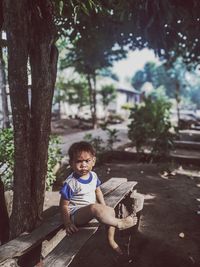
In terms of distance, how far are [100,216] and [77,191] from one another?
41cm

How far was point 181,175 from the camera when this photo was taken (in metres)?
9.09

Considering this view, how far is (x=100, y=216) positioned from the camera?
3428 mm

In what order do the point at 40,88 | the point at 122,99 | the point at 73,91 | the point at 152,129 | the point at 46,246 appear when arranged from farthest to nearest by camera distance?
the point at 122,99 → the point at 73,91 → the point at 152,129 → the point at 46,246 → the point at 40,88

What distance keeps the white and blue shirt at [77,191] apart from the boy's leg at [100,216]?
138 millimetres

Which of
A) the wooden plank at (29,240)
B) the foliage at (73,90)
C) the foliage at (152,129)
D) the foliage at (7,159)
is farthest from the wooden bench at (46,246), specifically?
the foliage at (73,90)

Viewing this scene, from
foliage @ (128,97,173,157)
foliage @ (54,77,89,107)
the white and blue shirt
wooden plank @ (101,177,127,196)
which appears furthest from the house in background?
the white and blue shirt

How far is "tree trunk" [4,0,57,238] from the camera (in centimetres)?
322

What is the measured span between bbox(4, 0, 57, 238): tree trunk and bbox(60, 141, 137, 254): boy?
31cm

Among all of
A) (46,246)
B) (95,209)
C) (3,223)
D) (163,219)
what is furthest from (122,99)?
(95,209)

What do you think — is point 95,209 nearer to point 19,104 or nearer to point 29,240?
point 29,240

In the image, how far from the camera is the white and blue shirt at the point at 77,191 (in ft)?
11.7

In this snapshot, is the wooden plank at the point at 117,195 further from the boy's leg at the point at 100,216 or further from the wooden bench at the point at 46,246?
the boy's leg at the point at 100,216

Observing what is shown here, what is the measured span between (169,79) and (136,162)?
3483 inches

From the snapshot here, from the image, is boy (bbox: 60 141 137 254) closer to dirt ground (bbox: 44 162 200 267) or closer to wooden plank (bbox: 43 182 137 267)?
wooden plank (bbox: 43 182 137 267)
